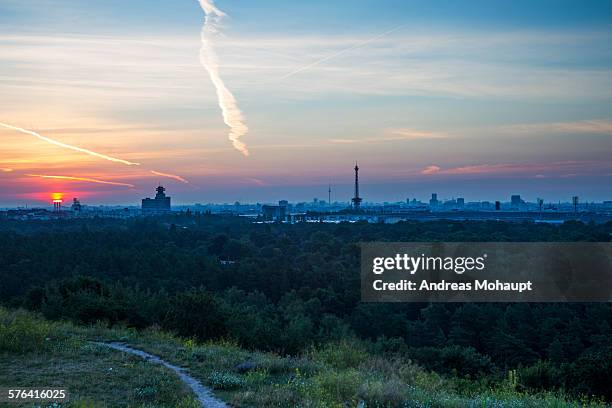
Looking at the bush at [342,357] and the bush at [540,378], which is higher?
the bush at [342,357]

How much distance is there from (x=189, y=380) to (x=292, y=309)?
3027cm

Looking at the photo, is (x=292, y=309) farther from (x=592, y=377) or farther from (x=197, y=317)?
(x=592, y=377)

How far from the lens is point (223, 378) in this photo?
12203 mm

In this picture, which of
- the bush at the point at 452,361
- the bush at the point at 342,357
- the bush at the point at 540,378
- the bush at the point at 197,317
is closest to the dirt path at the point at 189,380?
the bush at the point at 342,357

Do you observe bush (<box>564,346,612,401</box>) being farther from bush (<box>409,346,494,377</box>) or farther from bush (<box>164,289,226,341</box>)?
bush (<box>164,289,226,341</box>)

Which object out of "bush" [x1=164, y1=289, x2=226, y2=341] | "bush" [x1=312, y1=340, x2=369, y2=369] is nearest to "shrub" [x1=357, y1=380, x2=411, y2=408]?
"bush" [x1=312, y1=340, x2=369, y2=369]

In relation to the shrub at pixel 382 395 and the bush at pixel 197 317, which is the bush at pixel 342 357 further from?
the bush at pixel 197 317

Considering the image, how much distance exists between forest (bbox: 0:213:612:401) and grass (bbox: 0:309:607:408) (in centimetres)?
565

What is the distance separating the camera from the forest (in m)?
23.9

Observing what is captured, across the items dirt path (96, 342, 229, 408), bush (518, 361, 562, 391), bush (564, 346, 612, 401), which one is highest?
dirt path (96, 342, 229, 408)

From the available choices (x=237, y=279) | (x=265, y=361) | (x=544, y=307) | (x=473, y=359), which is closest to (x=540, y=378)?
(x=473, y=359)

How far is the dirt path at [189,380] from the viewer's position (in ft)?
35.0

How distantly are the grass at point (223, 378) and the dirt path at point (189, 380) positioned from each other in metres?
0.20

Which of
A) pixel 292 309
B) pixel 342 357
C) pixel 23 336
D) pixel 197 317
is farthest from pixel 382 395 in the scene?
pixel 292 309
